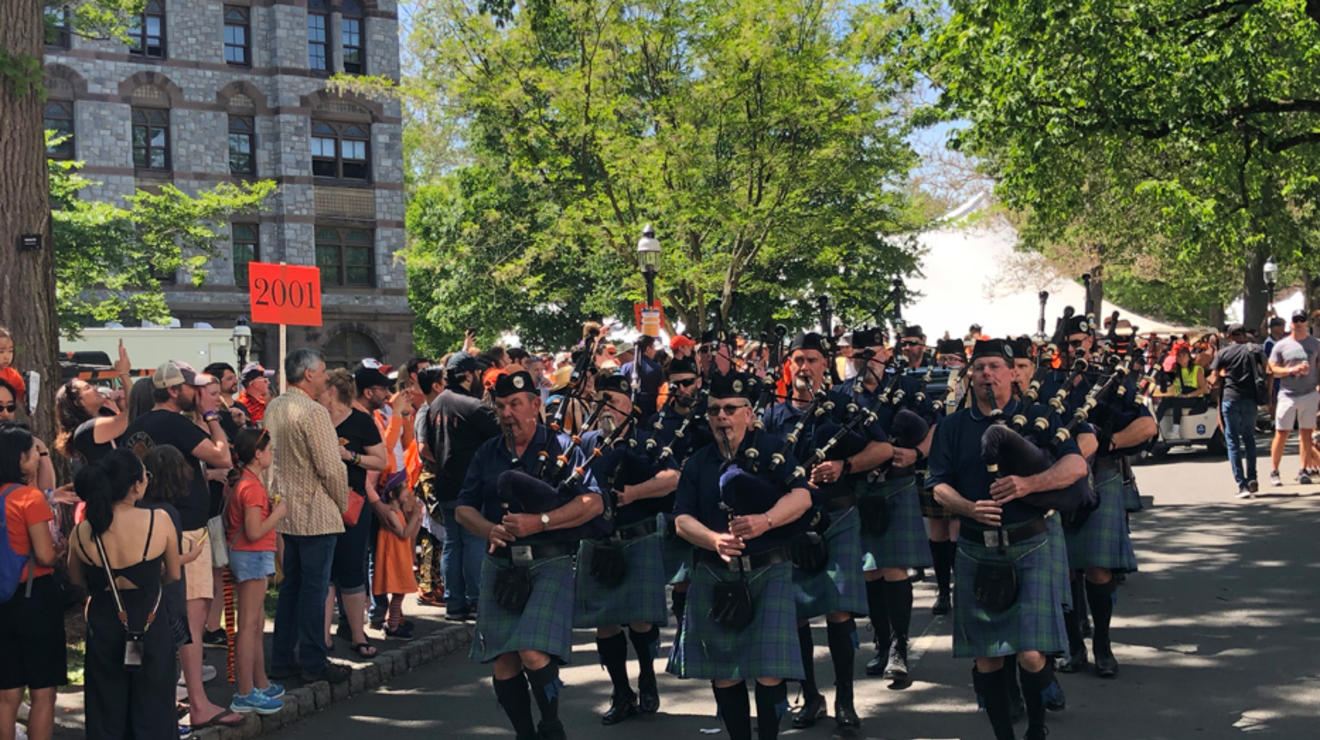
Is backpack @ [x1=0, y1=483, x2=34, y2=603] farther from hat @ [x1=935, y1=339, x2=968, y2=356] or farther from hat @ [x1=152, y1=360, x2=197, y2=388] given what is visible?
hat @ [x1=935, y1=339, x2=968, y2=356]

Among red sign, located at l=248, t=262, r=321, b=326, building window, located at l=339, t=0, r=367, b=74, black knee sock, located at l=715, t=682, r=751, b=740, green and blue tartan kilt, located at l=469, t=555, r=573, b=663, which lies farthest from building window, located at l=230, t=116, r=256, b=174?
black knee sock, located at l=715, t=682, r=751, b=740

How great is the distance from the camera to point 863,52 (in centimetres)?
2478

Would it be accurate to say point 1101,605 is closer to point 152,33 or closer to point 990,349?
point 990,349

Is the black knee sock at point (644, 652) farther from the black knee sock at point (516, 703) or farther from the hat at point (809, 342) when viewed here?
the hat at point (809, 342)

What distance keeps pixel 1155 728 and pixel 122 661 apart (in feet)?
Answer: 16.2

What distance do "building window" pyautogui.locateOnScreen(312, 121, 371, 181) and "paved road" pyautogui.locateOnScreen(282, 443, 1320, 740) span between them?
31.5m

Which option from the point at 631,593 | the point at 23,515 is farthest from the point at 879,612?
the point at 23,515

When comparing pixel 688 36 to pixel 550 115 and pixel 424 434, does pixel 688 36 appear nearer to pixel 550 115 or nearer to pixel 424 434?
pixel 550 115

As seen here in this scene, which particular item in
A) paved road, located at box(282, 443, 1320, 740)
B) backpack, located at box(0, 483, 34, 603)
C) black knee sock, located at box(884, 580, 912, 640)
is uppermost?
backpack, located at box(0, 483, 34, 603)

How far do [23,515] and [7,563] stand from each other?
0.22 m

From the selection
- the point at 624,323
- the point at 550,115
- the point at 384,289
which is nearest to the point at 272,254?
the point at 384,289

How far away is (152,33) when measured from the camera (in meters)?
36.5

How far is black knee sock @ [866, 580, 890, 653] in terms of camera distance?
7.85 m

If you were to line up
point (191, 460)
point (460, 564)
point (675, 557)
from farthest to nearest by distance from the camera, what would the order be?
point (460, 564) → point (675, 557) → point (191, 460)
